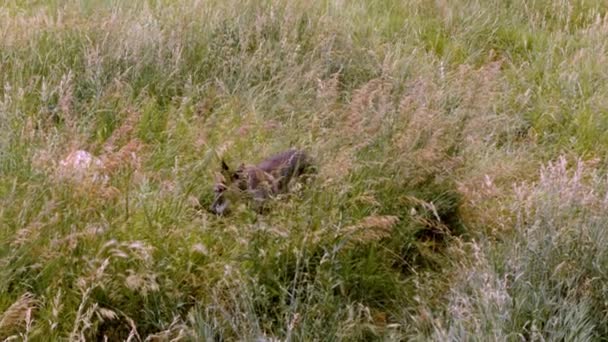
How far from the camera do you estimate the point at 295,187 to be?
3387 mm

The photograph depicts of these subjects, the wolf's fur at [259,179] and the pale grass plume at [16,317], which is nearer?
the pale grass plume at [16,317]

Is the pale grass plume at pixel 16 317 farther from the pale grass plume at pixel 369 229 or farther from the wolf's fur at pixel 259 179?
the pale grass plume at pixel 369 229

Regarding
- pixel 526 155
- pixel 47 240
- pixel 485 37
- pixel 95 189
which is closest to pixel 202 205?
pixel 95 189

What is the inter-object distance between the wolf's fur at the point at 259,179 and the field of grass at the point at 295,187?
0.08 m

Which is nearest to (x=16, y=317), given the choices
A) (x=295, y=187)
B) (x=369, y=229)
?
(x=295, y=187)

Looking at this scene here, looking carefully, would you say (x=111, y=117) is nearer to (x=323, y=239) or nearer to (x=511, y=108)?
(x=323, y=239)

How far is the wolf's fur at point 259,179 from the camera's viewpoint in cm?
351

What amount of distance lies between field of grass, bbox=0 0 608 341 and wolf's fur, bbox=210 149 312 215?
0.08 metres

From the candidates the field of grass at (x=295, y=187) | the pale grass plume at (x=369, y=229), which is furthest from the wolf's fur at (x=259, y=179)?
the pale grass plume at (x=369, y=229)

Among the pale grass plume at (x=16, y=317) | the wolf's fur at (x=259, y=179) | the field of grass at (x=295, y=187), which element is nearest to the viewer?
the pale grass plume at (x=16, y=317)

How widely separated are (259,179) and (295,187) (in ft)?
0.90

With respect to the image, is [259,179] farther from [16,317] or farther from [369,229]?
[16,317]

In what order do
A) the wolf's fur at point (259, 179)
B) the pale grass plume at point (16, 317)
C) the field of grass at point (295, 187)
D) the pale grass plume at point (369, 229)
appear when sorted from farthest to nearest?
the wolf's fur at point (259, 179)
the pale grass plume at point (369, 229)
the field of grass at point (295, 187)
the pale grass plume at point (16, 317)

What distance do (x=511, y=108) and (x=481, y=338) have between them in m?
2.95
